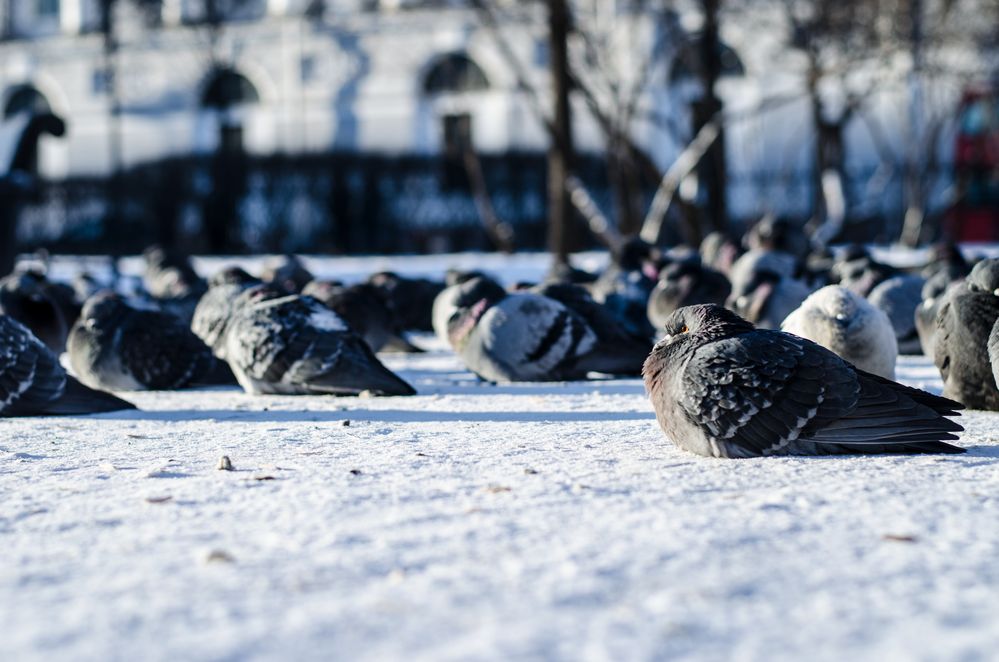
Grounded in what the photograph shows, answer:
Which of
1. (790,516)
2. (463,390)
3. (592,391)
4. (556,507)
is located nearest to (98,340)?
(463,390)

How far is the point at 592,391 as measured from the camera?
18.9 ft

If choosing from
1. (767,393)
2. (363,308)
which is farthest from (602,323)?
(767,393)

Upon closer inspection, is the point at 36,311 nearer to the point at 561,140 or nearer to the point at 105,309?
the point at 105,309

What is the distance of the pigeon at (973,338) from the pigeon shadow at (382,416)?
1081 millimetres

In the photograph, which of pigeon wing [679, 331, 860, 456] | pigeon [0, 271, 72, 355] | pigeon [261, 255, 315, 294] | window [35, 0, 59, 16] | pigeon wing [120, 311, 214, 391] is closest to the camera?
pigeon wing [679, 331, 860, 456]

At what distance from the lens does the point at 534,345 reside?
6.07 m

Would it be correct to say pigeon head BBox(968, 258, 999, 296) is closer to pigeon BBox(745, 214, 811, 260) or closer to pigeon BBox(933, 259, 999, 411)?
pigeon BBox(933, 259, 999, 411)

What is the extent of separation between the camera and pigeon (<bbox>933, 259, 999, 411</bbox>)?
4.68 m

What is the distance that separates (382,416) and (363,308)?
261 cm

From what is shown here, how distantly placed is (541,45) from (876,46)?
10.7 m

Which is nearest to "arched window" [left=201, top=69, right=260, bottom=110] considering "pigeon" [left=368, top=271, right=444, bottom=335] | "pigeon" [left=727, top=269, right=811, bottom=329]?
"pigeon" [left=368, top=271, right=444, bottom=335]

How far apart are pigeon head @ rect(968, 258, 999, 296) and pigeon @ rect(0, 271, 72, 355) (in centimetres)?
482

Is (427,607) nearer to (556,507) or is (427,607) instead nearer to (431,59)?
(556,507)

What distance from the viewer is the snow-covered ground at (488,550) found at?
2158 millimetres
